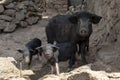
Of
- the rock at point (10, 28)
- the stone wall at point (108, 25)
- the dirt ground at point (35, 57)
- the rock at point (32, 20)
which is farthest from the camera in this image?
the rock at point (32, 20)

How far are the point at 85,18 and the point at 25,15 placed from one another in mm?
4530

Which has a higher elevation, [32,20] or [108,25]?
[108,25]

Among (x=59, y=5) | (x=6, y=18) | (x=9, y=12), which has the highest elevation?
(x=9, y=12)

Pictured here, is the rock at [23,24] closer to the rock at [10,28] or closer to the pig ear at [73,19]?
the rock at [10,28]

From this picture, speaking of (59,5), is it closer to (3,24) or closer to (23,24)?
(23,24)

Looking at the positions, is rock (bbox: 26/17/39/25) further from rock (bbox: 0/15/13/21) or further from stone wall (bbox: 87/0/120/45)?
stone wall (bbox: 87/0/120/45)

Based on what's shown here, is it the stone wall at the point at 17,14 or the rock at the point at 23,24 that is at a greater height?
the stone wall at the point at 17,14

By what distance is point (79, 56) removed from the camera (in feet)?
28.1

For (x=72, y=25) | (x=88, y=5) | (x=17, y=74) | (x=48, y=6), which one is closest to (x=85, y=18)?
(x=72, y=25)

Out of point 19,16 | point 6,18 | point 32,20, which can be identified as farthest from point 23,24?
point 6,18

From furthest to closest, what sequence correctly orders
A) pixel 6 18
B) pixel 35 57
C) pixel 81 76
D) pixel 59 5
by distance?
pixel 59 5
pixel 6 18
pixel 35 57
pixel 81 76

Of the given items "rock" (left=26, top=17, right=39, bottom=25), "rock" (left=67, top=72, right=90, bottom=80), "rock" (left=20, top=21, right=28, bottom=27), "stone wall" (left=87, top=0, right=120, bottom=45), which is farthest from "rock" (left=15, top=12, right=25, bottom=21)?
"rock" (left=67, top=72, right=90, bottom=80)

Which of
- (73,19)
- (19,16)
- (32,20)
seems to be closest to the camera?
(73,19)

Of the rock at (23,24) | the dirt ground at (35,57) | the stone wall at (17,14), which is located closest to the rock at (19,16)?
the stone wall at (17,14)
